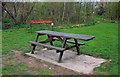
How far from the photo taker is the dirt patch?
357cm

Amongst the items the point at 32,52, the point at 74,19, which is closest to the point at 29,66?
the point at 32,52

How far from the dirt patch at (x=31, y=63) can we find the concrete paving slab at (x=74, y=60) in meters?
0.15

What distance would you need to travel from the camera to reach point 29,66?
3844 mm

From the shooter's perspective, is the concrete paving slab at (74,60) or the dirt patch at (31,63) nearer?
the dirt patch at (31,63)

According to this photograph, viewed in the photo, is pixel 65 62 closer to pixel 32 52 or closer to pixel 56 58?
pixel 56 58

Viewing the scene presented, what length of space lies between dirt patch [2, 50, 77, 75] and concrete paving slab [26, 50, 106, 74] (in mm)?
155

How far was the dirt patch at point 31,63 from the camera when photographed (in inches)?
141

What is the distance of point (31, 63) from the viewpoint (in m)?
4.04

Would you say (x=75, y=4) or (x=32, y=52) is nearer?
(x=32, y=52)

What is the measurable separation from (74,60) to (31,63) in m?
1.03

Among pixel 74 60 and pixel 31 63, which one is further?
pixel 74 60

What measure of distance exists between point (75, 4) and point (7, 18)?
4897mm

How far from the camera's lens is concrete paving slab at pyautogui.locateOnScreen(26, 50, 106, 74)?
12.3ft

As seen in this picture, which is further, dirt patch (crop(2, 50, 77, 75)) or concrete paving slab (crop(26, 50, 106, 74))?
concrete paving slab (crop(26, 50, 106, 74))
